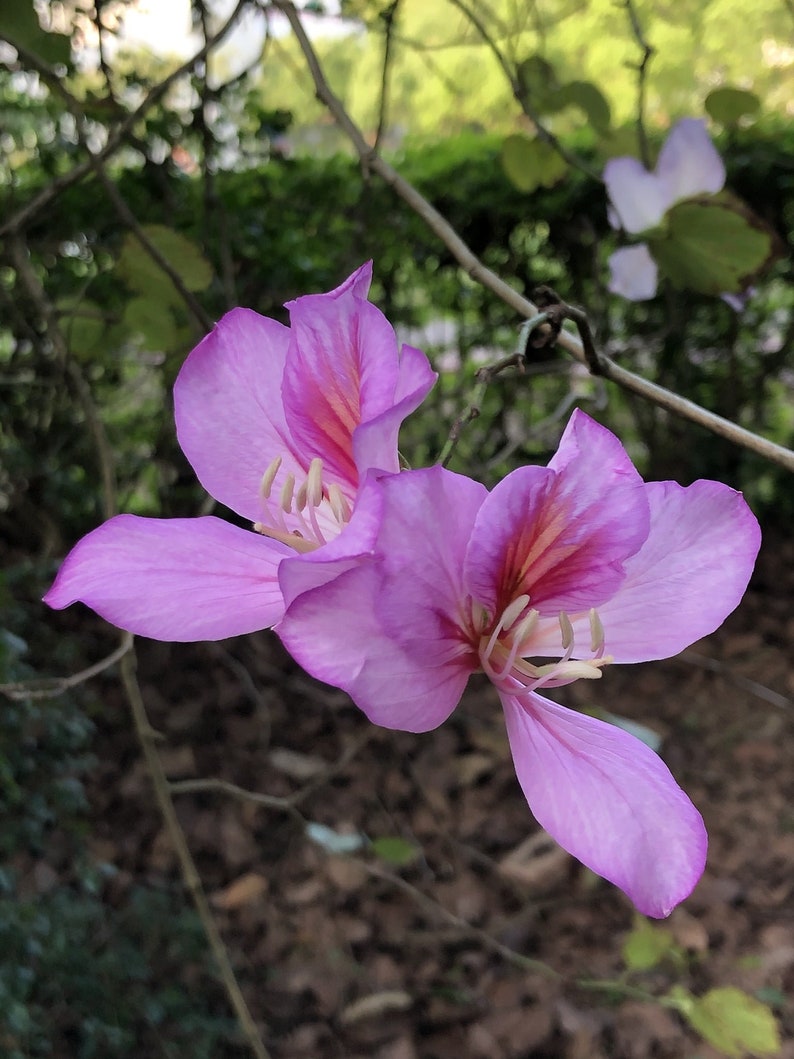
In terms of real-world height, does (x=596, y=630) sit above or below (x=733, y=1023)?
above

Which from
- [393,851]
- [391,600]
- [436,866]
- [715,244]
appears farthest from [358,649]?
[436,866]

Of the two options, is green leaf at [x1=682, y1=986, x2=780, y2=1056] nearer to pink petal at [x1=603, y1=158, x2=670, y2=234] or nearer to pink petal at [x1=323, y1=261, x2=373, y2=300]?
pink petal at [x1=603, y1=158, x2=670, y2=234]

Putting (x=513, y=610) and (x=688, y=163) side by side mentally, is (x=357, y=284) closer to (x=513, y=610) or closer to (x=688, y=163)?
(x=513, y=610)

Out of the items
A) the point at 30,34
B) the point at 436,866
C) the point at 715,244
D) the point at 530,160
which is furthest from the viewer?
the point at 436,866

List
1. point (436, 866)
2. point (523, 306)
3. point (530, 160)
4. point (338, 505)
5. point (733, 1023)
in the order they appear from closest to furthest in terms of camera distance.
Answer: point (338, 505)
point (523, 306)
point (733, 1023)
point (530, 160)
point (436, 866)

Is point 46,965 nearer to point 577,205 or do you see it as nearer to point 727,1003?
point 727,1003
